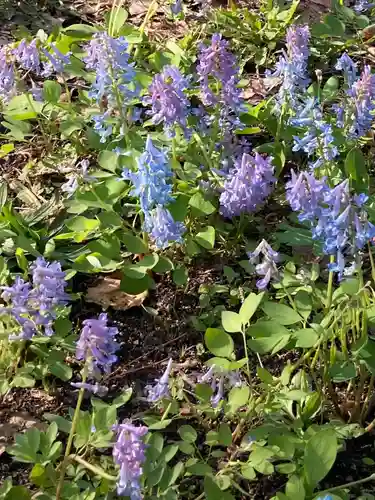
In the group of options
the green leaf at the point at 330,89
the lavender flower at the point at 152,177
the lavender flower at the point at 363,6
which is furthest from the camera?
the lavender flower at the point at 363,6

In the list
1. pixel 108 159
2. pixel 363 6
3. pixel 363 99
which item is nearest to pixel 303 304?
pixel 363 99

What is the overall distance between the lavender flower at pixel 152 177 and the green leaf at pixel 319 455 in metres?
0.83

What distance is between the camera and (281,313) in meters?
2.03

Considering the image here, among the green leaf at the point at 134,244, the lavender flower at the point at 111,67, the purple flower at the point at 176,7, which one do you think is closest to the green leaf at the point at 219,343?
the green leaf at the point at 134,244

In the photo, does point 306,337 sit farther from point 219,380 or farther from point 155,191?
point 155,191

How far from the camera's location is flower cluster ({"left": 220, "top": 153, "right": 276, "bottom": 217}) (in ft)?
7.85

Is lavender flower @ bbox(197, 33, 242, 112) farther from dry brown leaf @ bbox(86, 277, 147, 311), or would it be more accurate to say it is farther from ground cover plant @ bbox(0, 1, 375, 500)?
dry brown leaf @ bbox(86, 277, 147, 311)

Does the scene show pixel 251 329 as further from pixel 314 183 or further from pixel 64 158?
pixel 64 158

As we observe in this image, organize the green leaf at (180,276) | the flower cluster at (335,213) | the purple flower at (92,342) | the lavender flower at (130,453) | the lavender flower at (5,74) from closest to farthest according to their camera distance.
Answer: the lavender flower at (130,453)
the purple flower at (92,342)
the flower cluster at (335,213)
the green leaf at (180,276)
the lavender flower at (5,74)

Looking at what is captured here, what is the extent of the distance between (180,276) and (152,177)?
42 cm

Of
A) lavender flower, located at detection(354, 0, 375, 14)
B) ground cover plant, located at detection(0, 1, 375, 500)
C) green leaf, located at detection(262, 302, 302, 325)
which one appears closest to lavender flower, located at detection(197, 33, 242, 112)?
ground cover plant, located at detection(0, 1, 375, 500)

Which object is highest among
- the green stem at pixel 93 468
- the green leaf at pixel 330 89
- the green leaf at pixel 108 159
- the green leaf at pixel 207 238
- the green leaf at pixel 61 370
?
the green leaf at pixel 330 89

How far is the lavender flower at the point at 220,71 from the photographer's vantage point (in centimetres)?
246

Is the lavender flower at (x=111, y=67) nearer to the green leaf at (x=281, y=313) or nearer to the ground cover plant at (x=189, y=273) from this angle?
the ground cover plant at (x=189, y=273)
